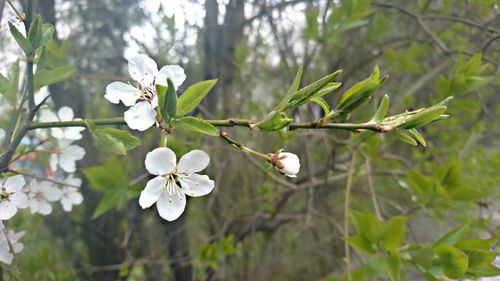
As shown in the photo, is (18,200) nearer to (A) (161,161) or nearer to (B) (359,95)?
(A) (161,161)

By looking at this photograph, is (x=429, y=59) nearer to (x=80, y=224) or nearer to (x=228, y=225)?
(x=228, y=225)

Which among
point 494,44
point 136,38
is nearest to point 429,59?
point 494,44

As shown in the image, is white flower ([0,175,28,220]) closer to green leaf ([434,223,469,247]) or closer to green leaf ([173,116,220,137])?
green leaf ([173,116,220,137])

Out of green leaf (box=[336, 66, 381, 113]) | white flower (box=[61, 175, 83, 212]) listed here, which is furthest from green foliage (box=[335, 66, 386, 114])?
white flower (box=[61, 175, 83, 212])

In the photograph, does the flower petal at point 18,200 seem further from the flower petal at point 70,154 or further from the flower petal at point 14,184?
the flower petal at point 70,154

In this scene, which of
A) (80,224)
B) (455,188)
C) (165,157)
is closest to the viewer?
(165,157)

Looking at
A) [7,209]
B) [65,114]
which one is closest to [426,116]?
[7,209]

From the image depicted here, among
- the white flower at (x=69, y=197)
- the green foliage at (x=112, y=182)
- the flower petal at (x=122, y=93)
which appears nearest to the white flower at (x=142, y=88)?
the flower petal at (x=122, y=93)
